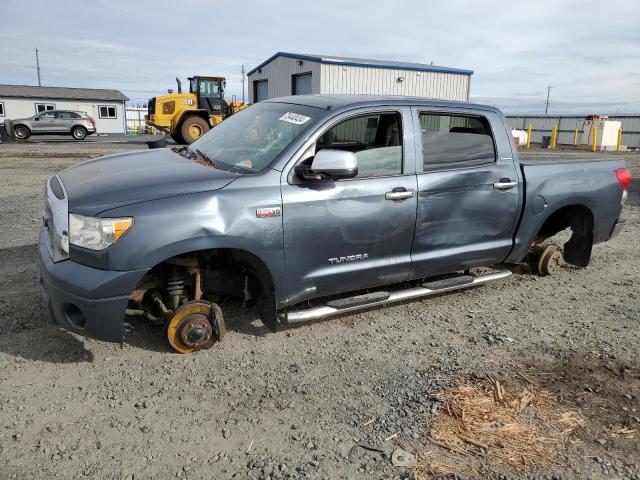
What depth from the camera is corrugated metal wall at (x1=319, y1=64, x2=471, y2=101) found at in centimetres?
2317

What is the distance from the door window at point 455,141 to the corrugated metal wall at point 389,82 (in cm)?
1858

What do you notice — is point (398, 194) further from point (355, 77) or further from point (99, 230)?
point (355, 77)

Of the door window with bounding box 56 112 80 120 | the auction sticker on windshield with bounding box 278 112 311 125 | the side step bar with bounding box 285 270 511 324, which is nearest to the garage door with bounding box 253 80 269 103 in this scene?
the door window with bounding box 56 112 80 120

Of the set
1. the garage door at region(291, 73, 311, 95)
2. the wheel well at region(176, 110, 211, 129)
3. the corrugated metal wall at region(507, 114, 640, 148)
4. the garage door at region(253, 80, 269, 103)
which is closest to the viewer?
the wheel well at region(176, 110, 211, 129)

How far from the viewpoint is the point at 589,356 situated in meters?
3.77

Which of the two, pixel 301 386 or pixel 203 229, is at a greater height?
pixel 203 229

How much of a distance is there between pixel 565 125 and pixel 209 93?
2442 cm

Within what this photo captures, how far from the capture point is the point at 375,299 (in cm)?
395

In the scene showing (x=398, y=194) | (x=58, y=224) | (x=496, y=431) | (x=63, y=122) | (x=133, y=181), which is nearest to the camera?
(x=496, y=431)

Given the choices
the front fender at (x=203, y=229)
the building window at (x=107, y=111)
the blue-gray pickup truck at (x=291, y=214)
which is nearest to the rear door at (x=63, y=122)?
the building window at (x=107, y=111)

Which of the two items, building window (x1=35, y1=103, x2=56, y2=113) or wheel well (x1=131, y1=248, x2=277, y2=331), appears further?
building window (x1=35, y1=103, x2=56, y2=113)

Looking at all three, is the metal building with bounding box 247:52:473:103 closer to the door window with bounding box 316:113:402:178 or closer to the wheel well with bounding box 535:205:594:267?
the wheel well with bounding box 535:205:594:267

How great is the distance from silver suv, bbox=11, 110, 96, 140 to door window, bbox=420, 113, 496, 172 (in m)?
28.9

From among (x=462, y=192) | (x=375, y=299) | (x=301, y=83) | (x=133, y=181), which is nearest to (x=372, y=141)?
(x=462, y=192)
